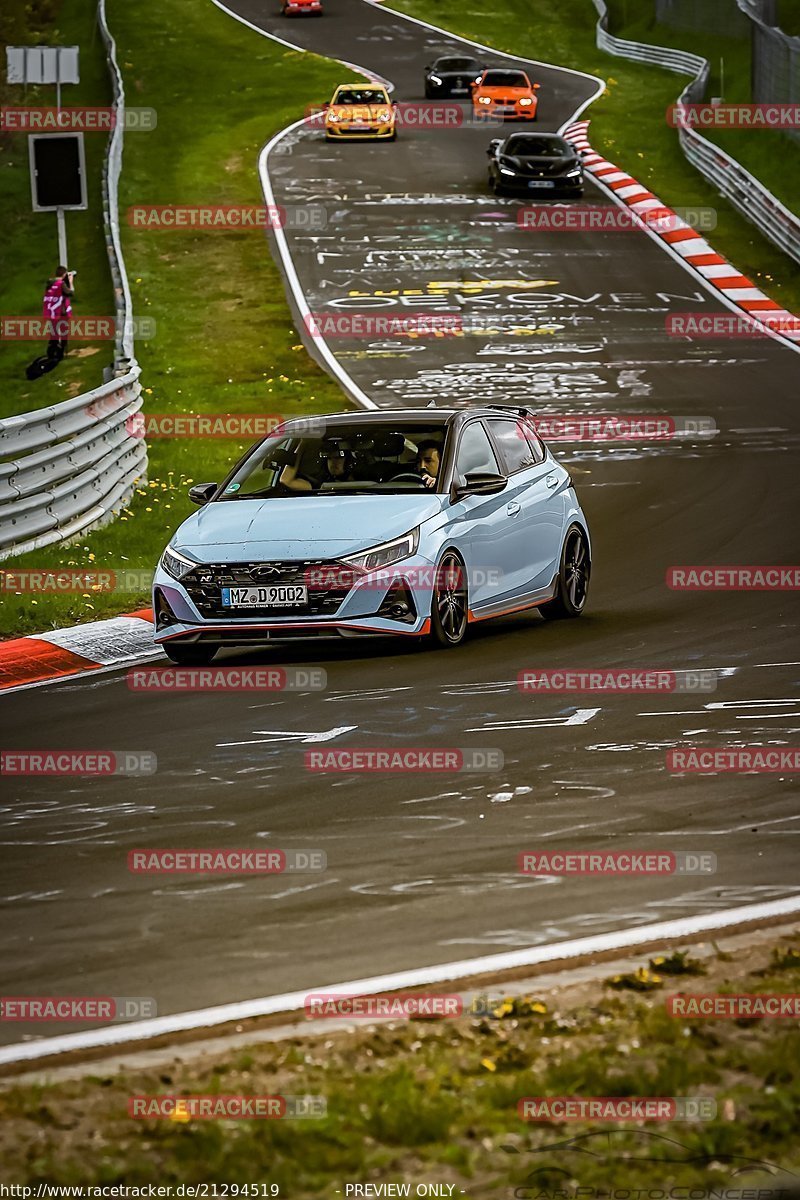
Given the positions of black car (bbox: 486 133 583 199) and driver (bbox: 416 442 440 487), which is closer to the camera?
driver (bbox: 416 442 440 487)

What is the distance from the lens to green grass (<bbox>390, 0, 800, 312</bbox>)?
126 ft

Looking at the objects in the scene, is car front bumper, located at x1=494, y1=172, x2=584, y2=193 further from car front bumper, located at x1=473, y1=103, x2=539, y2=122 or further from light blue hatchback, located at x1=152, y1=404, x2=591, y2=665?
light blue hatchback, located at x1=152, y1=404, x2=591, y2=665

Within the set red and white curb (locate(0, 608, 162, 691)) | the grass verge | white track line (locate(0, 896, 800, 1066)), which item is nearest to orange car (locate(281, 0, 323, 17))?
red and white curb (locate(0, 608, 162, 691))

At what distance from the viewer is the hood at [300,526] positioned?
487 inches

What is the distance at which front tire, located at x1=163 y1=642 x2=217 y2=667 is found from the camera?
12.8m

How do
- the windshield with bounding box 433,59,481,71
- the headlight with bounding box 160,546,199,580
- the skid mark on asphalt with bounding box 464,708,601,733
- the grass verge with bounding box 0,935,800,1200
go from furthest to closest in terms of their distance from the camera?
the windshield with bounding box 433,59,481,71 → the headlight with bounding box 160,546,199,580 → the skid mark on asphalt with bounding box 464,708,601,733 → the grass verge with bounding box 0,935,800,1200

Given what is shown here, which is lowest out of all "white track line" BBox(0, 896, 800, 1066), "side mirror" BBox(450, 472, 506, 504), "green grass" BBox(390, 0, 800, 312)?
"green grass" BBox(390, 0, 800, 312)

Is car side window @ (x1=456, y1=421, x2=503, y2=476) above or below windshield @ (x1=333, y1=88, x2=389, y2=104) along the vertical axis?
above

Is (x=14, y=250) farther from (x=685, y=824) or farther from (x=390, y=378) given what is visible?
(x=685, y=824)

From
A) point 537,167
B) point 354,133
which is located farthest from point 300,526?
point 354,133

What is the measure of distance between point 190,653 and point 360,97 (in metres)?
39.1

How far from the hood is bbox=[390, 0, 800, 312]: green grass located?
73.6 feet

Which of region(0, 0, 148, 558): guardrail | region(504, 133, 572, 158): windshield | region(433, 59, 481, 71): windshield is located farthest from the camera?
region(433, 59, 481, 71): windshield

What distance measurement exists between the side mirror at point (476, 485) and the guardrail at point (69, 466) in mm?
4103
